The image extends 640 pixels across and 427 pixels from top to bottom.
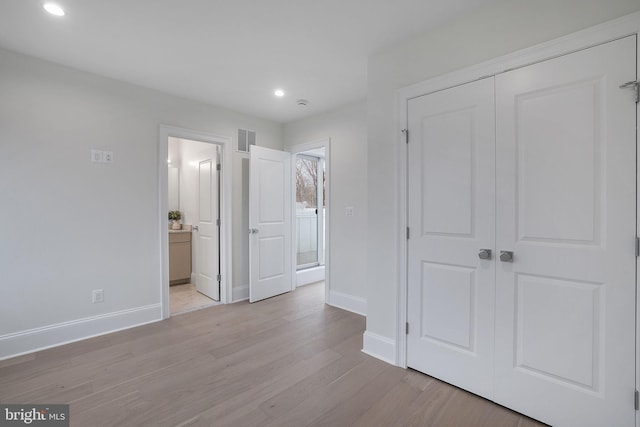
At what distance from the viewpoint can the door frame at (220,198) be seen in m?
3.22

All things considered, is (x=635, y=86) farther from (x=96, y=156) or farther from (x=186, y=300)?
(x=186, y=300)

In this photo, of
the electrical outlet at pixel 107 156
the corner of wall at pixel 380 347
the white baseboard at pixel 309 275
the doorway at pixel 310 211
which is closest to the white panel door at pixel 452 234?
the corner of wall at pixel 380 347

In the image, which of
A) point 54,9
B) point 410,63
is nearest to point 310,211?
point 410,63

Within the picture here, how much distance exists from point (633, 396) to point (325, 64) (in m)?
2.99

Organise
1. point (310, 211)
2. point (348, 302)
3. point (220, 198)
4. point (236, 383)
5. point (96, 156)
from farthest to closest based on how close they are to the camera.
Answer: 1. point (310, 211)
2. point (220, 198)
3. point (348, 302)
4. point (96, 156)
5. point (236, 383)

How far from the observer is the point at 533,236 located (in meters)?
1.71

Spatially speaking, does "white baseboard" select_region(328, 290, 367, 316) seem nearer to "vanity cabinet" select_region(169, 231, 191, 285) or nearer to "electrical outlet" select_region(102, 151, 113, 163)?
"vanity cabinet" select_region(169, 231, 191, 285)

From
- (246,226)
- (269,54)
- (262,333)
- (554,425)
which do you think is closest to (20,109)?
(269,54)

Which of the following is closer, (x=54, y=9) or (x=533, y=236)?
(x=533, y=236)

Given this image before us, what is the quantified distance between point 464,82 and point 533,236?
3.58 ft

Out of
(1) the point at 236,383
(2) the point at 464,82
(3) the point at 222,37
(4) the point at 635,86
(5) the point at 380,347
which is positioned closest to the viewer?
(4) the point at 635,86

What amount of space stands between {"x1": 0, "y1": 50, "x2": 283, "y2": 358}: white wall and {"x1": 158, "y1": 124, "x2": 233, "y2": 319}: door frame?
6cm

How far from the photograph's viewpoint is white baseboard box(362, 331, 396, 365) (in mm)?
2316

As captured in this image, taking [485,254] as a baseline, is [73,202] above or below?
above
